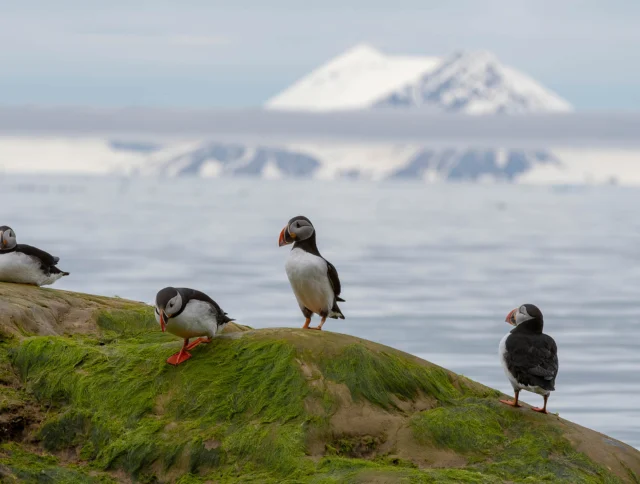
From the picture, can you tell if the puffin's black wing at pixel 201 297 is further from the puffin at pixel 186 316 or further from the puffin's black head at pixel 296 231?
the puffin's black head at pixel 296 231

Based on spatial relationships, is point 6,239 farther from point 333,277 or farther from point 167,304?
point 333,277

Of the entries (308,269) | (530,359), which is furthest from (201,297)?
(530,359)

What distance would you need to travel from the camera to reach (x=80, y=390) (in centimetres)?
1096

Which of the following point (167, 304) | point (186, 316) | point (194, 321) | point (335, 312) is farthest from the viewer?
point (335, 312)

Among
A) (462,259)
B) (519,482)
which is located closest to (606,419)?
(519,482)

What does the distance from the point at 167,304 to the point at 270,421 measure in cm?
153

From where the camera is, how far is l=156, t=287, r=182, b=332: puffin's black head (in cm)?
1046

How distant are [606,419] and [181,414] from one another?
9.81 m

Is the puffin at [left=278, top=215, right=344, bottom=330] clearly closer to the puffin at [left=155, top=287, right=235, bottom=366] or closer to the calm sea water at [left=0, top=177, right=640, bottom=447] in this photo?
the puffin at [left=155, top=287, right=235, bottom=366]

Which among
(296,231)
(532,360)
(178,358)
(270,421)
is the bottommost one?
(270,421)

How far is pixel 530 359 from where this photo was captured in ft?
35.9

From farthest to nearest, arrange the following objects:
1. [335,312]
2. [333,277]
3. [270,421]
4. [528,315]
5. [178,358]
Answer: [335,312]
[333,277]
[528,315]
[178,358]
[270,421]

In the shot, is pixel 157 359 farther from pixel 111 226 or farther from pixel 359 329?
pixel 111 226

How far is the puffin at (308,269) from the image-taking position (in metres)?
11.6
